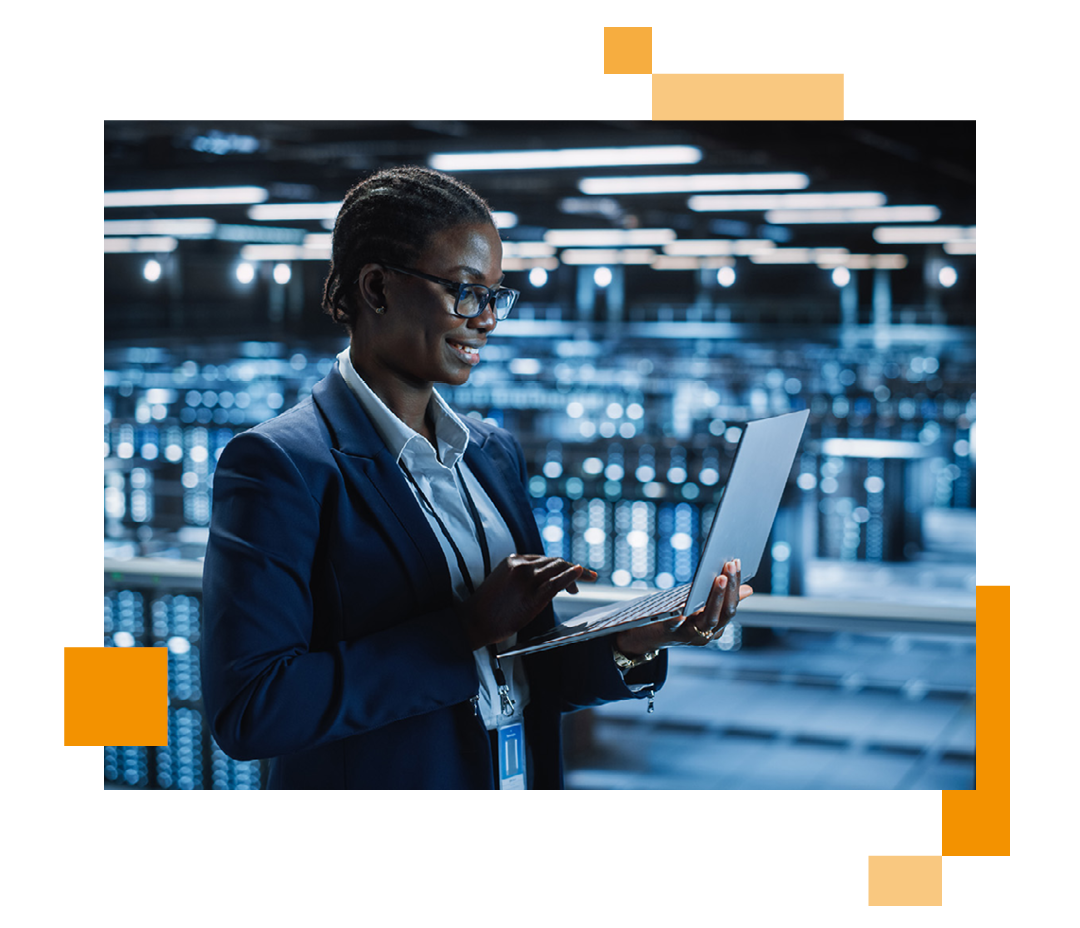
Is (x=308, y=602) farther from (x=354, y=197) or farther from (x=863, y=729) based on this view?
(x=863, y=729)

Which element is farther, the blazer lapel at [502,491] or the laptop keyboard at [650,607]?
the blazer lapel at [502,491]

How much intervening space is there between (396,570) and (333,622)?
83 millimetres

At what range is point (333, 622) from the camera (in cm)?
102

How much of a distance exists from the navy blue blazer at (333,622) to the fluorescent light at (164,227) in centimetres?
899

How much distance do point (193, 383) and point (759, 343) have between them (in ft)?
20.4

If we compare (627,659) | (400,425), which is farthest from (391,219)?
(627,659)

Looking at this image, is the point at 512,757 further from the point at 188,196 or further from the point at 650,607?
the point at 188,196

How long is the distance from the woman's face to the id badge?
41 cm

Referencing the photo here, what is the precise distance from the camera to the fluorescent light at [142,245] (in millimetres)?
10203
